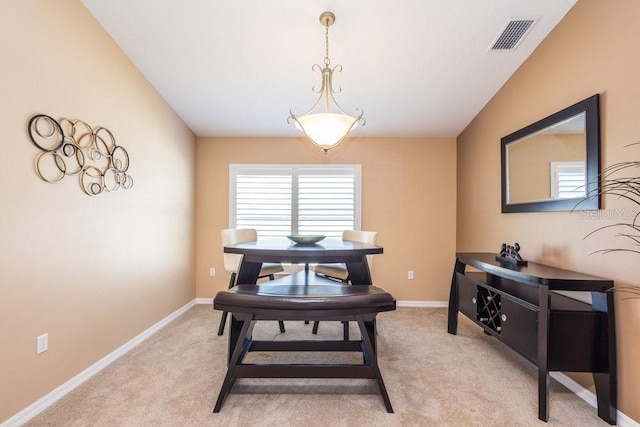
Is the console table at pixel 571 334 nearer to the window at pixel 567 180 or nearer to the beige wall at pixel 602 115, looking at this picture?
the beige wall at pixel 602 115

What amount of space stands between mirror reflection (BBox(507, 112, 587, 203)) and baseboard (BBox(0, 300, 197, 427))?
3.56 metres

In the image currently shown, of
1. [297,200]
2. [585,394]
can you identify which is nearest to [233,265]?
[297,200]

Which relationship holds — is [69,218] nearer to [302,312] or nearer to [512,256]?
[302,312]

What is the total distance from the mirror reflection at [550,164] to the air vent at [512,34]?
0.74m

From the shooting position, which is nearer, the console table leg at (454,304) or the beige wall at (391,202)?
the console table leg at (454,304)

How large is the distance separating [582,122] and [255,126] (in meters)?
3.09

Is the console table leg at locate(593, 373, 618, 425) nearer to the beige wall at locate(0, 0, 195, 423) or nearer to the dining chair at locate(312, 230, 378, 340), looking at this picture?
the dining chair at locate(312, 230, 378, 340)

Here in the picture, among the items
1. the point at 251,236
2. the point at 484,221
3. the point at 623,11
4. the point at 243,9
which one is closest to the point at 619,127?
the point at 623,11

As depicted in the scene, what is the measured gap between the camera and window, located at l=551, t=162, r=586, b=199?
1999 mm

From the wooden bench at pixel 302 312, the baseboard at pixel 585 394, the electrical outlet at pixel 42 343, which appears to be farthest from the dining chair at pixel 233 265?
the baseboard at pixel 585 394

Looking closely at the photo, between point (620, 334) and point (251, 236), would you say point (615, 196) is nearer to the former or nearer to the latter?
point (620, 334)

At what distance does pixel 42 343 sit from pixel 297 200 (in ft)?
8.92

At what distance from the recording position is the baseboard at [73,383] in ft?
5.41

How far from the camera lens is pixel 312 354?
2.46 meters
